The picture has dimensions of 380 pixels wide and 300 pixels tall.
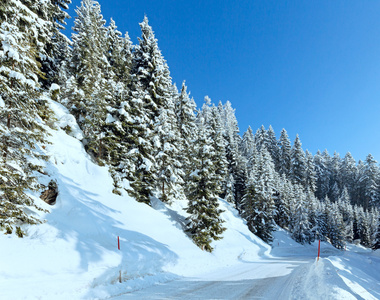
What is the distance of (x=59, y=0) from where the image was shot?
2280 cm

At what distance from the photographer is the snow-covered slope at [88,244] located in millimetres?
7324

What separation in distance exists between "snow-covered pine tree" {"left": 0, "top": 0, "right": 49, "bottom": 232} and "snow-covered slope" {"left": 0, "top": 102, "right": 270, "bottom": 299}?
50.1 inches

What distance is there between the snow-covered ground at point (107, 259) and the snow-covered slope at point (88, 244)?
30 millimetres

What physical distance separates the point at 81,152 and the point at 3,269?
12.3m

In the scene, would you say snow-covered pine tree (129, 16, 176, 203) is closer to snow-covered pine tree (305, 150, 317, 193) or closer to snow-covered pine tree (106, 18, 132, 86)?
snow-covered pine tree (106, 18, 132, 86)

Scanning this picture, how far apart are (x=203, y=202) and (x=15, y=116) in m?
15.5

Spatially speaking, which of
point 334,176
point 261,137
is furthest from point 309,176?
point 334,176

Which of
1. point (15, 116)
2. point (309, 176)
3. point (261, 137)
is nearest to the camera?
point (15, 116)

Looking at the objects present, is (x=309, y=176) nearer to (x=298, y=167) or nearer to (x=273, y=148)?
(x=298, y=167)

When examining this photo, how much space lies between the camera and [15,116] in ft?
28.8

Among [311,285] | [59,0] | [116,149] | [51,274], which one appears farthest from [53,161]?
[59,0]

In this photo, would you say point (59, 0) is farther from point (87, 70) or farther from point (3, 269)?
point (3, 269)

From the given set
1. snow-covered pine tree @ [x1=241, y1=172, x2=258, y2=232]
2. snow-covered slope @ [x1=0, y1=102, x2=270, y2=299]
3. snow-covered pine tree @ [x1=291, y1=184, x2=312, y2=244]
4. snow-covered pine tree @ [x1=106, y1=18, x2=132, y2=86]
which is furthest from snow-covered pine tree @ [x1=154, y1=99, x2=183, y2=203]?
snow-covered pine tree @ [x1=291, y1=184, x2=312, y2=244]

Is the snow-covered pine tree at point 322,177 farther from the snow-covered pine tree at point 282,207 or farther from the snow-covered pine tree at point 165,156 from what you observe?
the snow-covered pine tree at point 165,156
